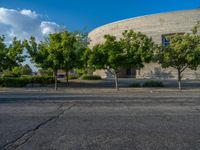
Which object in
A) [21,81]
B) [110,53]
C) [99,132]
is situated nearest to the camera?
[99,132]

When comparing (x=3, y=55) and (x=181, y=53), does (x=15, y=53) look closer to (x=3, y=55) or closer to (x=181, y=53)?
(x=3, y=55)

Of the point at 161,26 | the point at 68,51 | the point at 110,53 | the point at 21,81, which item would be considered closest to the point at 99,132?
the point at 110,53

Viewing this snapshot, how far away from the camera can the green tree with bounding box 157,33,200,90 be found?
866 inches

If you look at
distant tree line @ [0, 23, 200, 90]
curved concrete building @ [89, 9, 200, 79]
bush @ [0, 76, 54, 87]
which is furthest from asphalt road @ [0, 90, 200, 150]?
curved concrete building @ [89, 9, 200, 79]

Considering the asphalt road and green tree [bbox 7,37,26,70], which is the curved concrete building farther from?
the asphalt road

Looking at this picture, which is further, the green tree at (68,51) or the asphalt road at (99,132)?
the green tree at (68,51)

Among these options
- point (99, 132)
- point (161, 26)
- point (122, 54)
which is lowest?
point (99, 132)

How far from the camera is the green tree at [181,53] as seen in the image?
22.0 m

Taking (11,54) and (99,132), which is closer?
(99,132)

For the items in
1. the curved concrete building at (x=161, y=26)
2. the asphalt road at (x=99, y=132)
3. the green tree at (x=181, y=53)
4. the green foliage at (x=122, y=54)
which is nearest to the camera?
the asphalt road at (x=99, y=132)

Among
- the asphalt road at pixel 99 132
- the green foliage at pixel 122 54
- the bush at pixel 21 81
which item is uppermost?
the green foliage at pixel 122 54

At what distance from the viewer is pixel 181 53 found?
73.9ft

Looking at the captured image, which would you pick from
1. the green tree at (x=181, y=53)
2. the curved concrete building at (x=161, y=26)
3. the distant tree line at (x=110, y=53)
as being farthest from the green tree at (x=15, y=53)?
the curved concrete building at (x=161, y=26)

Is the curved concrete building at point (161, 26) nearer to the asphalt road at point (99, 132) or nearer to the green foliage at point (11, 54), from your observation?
the green foliage at point (11, 54)
